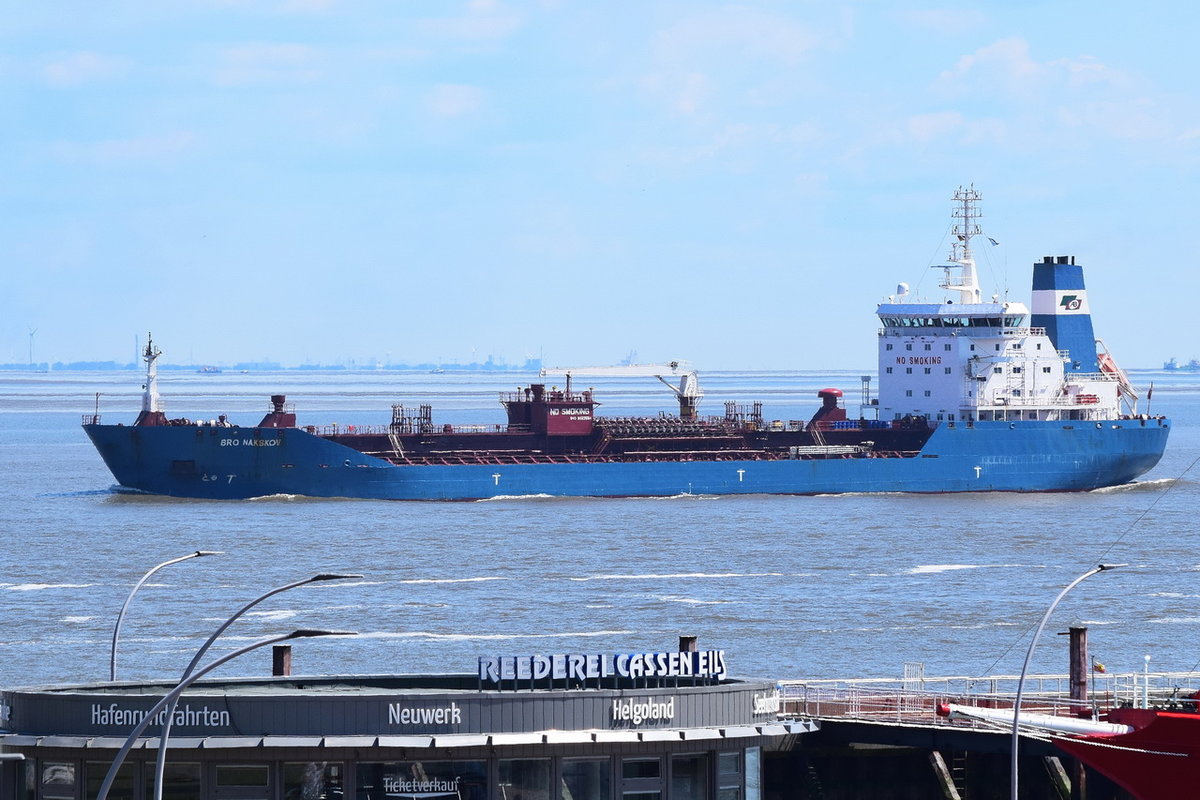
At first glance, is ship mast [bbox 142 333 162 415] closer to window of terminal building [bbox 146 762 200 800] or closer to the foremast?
the foremast

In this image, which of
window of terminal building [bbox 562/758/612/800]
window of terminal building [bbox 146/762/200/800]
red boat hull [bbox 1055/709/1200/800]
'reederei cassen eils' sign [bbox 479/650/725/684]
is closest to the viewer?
window of terminal building [bbox 146/762/200/800]

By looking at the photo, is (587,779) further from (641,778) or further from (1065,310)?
(1065,310)

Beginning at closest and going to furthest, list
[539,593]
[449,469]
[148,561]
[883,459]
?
[539,593], [148,561], [449,469], [883,459]

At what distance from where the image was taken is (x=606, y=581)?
57625 mm

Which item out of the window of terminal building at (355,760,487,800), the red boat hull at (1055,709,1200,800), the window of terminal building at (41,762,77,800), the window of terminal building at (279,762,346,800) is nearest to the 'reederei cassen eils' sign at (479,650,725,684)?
the window of terminal building at (355,760,487,800)

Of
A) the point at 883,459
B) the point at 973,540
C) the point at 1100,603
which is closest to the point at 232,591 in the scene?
the point at 1100,603

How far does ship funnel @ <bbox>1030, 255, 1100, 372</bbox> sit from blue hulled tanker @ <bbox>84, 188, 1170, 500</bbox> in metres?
0.08

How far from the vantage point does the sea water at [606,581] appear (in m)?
45.6

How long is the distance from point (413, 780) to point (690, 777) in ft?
11.1

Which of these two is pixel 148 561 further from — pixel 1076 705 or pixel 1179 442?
pixel 1179 442

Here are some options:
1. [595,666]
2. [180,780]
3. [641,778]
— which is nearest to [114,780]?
[180,780]

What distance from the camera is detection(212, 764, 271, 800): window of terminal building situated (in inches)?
931

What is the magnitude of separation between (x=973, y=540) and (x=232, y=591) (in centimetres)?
2784

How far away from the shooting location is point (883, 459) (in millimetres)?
89938
